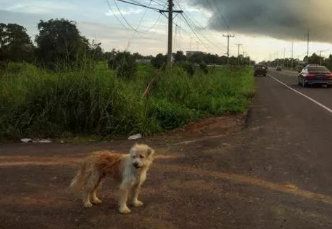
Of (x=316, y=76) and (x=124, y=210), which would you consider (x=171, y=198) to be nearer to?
(x=124, y=210)

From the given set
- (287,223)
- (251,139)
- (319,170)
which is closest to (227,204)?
(287,223)

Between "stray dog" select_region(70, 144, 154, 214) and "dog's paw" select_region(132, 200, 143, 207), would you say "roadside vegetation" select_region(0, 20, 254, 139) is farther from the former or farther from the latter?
"dog's paw" select_region(132, 200, 143, 207)

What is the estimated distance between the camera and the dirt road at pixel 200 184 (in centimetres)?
635

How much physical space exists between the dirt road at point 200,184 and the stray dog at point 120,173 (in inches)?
7.9

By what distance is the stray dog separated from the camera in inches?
255

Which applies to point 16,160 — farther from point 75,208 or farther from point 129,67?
point 129,67

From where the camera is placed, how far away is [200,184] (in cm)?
809

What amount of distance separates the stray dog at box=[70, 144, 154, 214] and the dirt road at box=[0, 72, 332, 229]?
20cm

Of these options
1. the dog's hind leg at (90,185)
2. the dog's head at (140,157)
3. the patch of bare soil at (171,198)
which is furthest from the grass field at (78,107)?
the dog's head at (140,157)

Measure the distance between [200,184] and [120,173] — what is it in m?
1.80

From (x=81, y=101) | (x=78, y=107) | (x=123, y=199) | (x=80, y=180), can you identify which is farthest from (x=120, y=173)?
(x=81, y=101)

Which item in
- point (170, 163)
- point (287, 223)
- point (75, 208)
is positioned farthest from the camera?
point (170, 163)

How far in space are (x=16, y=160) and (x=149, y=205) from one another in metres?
4.13

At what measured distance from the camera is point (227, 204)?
7012mm
